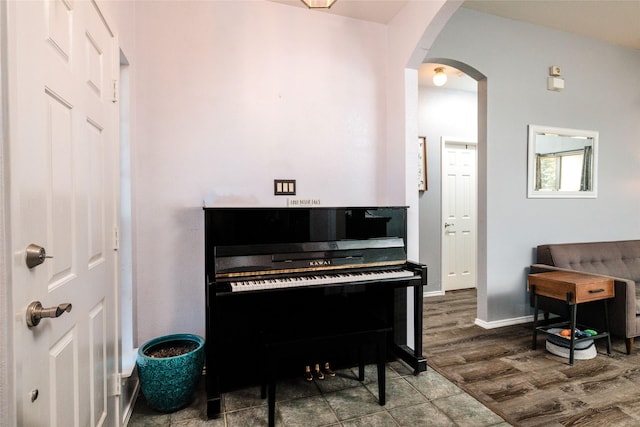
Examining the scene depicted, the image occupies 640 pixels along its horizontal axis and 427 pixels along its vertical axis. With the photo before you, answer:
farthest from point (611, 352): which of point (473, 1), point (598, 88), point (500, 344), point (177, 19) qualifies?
point (177, 19)

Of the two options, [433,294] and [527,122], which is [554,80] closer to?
[527,122]

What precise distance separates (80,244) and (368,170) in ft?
6.87

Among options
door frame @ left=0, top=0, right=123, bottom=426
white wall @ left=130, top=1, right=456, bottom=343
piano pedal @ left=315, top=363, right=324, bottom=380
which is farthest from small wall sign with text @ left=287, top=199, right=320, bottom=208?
door frame @ left=0, top=0, right=123, bottom=426

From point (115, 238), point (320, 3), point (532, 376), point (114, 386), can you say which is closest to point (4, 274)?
point (115, 238)

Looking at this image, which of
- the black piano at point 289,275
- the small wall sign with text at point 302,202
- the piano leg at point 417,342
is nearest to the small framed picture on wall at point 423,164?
the black piano at point 289,275

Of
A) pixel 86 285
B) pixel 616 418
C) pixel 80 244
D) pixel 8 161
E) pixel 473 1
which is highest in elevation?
pixel 473 1

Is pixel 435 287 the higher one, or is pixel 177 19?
pixel 177 19

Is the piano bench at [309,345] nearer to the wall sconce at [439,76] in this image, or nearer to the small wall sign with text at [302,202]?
the small wall sign with text at [302,202]

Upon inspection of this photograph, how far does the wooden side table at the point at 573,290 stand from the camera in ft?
8.52

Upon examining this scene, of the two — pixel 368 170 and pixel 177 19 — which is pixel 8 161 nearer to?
pixel 177 19

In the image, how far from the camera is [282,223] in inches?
87.8

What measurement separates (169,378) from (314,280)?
998 millimetres

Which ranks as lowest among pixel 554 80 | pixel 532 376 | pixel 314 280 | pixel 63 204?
pixel 532 376

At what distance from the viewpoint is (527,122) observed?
3422 mm
